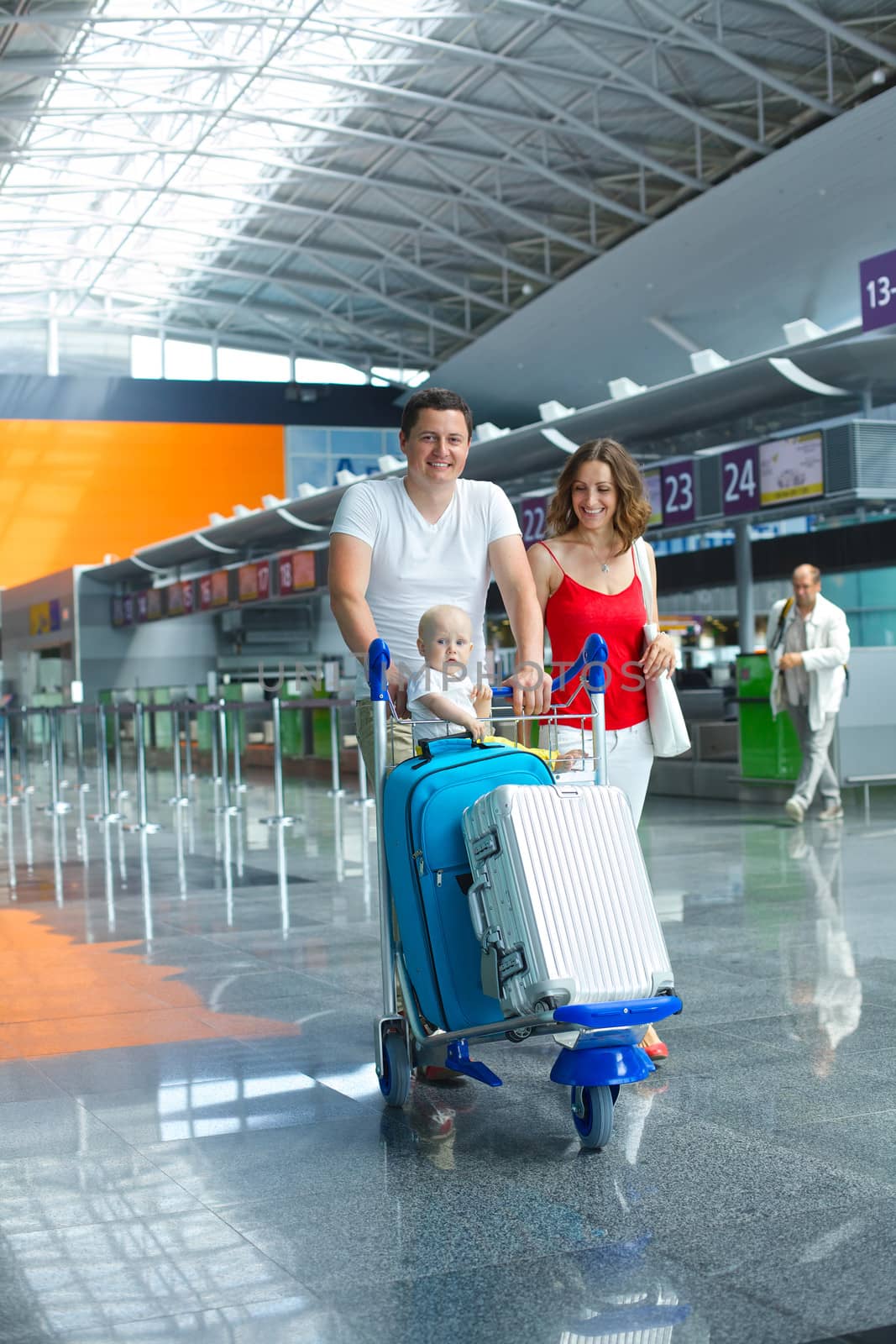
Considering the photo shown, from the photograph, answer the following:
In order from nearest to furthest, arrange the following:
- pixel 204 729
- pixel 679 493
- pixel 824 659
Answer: pixel 824 659 → pixel 679 493 → pixel 204 729

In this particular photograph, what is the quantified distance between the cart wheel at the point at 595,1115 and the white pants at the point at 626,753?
98 cm

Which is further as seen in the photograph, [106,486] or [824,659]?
[106,486]

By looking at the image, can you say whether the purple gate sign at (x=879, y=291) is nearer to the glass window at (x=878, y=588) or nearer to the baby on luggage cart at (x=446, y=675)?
the baby on luggage cart at (x=446, y=675)

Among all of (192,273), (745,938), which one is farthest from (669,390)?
(192,273)

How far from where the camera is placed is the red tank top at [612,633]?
3.76 m

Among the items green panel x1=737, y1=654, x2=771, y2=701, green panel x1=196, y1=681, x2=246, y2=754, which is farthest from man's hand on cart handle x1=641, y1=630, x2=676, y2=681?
green panel x1=196, y1=681, x2=246, y2=754

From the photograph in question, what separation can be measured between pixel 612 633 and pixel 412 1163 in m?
1.48

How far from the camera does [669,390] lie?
45.6 feet

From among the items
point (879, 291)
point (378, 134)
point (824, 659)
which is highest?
point (378, 134)

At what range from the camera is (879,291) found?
9.95m

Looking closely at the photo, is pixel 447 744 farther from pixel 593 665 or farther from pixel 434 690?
pixel 593 665

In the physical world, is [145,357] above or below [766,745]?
above

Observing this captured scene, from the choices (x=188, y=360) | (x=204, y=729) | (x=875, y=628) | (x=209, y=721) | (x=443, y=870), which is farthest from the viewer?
(x=188, y=360)

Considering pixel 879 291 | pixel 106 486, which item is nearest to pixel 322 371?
pixel 106 486
